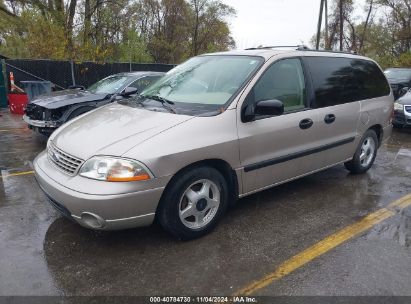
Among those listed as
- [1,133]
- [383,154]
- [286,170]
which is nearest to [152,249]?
[286,170]

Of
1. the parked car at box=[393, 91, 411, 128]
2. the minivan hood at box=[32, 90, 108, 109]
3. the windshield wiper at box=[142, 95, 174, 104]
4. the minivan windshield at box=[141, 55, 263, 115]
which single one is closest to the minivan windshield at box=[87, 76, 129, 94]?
the minivan hood at box=[32, 90, 108, 109]

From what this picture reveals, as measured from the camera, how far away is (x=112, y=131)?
11.6 ft

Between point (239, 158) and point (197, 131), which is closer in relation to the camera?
point (197, 131)

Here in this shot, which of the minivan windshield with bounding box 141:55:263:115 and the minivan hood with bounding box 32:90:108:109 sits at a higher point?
the minivan windshield with bounding box 141:55:263:115

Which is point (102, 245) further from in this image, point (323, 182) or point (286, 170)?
point (323, 182)

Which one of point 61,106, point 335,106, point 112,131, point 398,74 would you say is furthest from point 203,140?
point 398,74

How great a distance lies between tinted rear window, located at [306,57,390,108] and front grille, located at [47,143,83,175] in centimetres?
282

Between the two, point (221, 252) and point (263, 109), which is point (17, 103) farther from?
point (221, 252)

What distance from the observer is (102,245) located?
11.7 ft

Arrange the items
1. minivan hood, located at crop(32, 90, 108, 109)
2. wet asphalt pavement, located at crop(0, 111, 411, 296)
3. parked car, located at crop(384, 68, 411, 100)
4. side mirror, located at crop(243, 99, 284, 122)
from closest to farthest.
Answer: wet asphalt pavement, located at crop(0, 111, 411, 296), side mirror, located at crop(243, 99, 284, 122), minivan hood, located at crop(32, 90, 108, 109), parked car, located at crop(384, 68, 411, 100)

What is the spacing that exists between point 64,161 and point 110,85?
19.5 feet

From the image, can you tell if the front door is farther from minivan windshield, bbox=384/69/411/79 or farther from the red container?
minivan windshield, bbox=384/69/411/79

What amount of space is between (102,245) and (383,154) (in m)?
5.77

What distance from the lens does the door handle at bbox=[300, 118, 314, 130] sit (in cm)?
436
